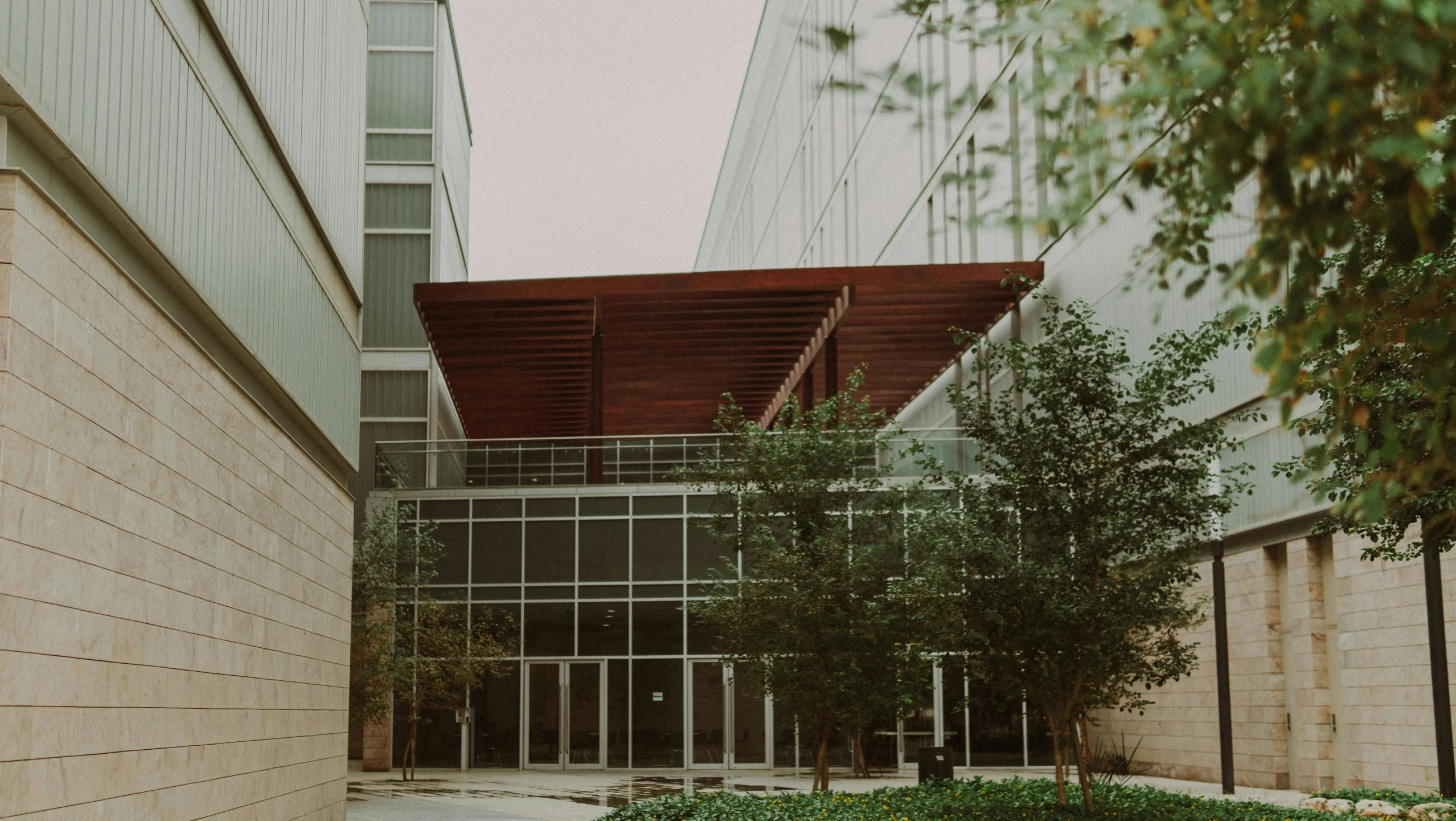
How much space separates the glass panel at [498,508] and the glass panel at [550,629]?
2064 millimetres

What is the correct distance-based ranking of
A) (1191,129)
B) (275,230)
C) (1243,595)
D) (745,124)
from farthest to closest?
(745,124) → (1243,595) → (275,230) → (1191,129)

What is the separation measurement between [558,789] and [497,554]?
22.6 ft

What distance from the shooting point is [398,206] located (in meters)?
36.5

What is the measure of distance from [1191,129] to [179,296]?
987 centimetres

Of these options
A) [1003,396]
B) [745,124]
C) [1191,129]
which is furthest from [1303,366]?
[745,124]

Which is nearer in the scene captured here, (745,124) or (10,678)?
(10,678)

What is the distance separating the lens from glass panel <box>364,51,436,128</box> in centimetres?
3684

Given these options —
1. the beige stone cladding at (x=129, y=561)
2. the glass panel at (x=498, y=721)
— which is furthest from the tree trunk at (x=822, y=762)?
the glass panel at (x=498, y=721)

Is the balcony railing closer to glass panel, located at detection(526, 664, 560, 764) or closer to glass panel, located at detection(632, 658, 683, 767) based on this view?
glass panel, located at detection(632, 658, 683, 767)

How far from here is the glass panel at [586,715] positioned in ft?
98.8

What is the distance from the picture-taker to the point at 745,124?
216 ft

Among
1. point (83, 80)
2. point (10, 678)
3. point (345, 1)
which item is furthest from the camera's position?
point (345, 1)

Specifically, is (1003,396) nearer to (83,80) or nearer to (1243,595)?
(83,80)

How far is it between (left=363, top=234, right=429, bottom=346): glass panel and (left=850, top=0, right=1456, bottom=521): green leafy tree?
3263 centimetres
